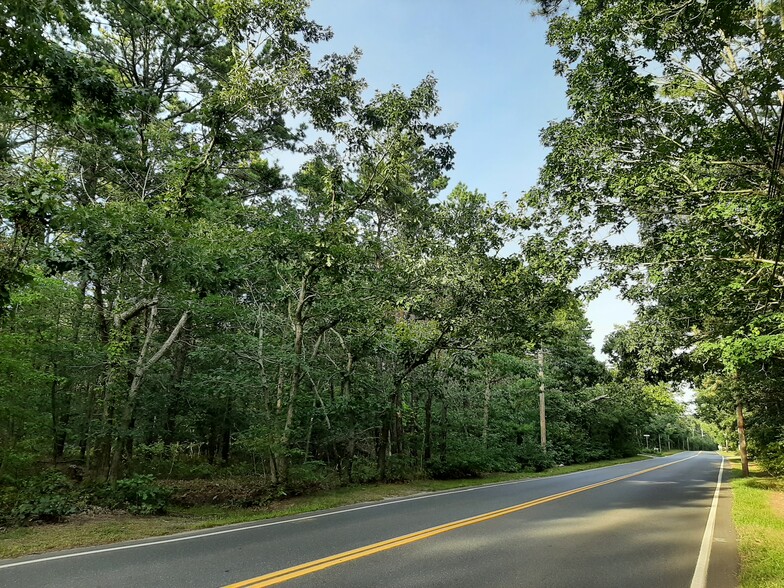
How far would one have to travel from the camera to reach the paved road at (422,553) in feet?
16.8

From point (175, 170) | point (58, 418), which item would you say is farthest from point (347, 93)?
point (58, 418)

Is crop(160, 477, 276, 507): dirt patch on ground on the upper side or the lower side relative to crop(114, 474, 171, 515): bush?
lower

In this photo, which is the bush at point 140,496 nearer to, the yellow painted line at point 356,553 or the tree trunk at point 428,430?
the yellow painted line at point 356,553

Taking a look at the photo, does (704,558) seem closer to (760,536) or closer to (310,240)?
(760,536)

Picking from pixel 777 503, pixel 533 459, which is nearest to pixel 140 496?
pixel 777 503

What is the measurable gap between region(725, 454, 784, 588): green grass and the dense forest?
3.04 meters

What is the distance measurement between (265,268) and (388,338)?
192 inches

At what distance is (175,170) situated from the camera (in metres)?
11.5

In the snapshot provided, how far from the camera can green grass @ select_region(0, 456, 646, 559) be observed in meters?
6.97

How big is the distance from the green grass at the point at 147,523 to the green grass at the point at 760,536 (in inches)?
321

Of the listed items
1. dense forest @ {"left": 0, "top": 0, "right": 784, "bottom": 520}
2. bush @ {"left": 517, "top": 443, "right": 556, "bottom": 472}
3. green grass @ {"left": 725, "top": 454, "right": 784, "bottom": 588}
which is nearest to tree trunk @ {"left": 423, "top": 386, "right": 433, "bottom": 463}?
dense forest @ {"left": 0, "top": 0, "right": 784, "bottom": 520}

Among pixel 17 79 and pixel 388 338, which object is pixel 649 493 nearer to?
pixel 388 338

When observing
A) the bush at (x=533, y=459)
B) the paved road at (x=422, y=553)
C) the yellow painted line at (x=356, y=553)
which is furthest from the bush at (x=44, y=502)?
the bush at (x=533, y=459)

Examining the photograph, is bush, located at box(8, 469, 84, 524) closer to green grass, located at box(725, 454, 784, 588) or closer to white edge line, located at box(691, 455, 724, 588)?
white edge line, located at box(691, 455, 724, 588)
